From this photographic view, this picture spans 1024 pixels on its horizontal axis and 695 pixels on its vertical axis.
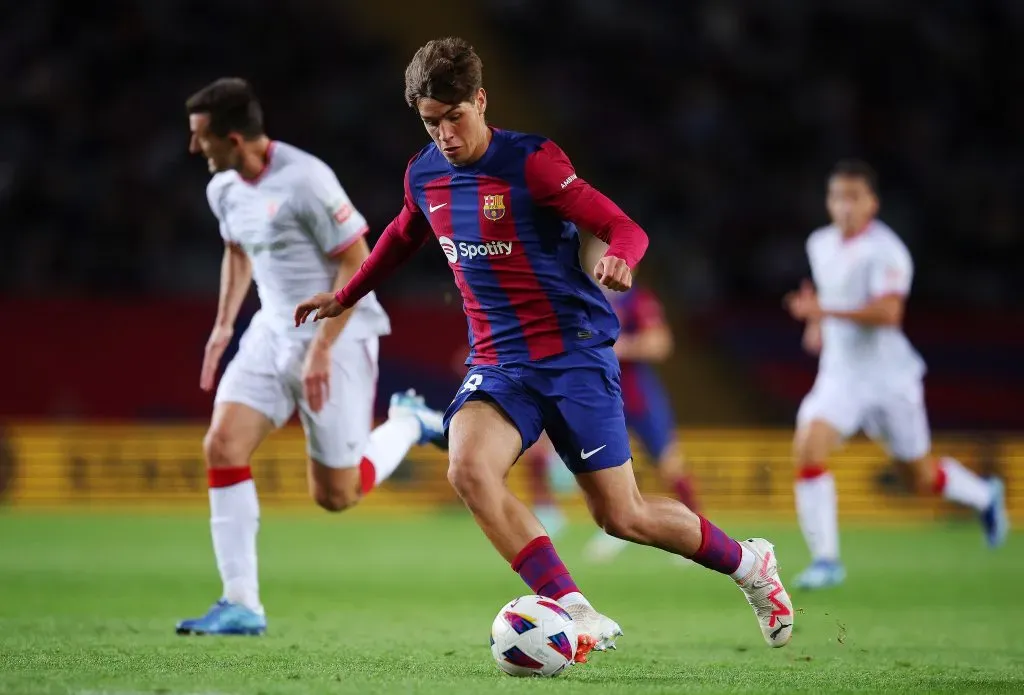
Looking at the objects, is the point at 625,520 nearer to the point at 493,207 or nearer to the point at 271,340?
the point at 493,207

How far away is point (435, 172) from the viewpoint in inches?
217

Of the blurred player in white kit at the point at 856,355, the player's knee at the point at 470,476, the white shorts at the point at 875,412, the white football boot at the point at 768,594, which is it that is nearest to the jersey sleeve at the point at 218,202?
the player's knee at the point at 470,476

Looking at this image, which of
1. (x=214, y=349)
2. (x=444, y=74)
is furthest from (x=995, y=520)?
(x=444, y=74)

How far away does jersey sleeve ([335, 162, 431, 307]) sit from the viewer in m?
5.69

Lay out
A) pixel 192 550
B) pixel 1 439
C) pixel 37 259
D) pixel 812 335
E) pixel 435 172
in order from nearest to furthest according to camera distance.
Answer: pixel 435 172 < pixel 812 335 < pixel 192 550 < pixel 1 439 < pixel 37 259

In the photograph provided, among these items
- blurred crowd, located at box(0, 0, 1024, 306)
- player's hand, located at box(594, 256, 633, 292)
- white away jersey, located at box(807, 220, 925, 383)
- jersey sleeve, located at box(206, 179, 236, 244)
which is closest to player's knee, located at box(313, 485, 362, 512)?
jersey sleeve, located at box(206, 179, 236, 244)

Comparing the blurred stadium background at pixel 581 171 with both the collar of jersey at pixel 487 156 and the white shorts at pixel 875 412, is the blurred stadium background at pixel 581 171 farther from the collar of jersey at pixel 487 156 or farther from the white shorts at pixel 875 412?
the collar of jersey at pixel 487 156

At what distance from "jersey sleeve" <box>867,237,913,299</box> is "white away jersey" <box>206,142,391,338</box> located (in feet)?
13.2

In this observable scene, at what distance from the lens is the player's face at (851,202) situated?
9.70 m

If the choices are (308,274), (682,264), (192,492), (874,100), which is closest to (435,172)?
(308,274)

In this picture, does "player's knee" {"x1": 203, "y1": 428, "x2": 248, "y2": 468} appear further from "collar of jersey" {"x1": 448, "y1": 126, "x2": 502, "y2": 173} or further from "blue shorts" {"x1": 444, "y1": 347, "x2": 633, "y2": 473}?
"collar of jersey" {"x1": 448, "y1": 126, "x2": 502, "y2": 173}

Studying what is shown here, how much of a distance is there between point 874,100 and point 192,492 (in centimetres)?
1060

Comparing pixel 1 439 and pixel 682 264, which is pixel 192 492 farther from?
pixel 682 264

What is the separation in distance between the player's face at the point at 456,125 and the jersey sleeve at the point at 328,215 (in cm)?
150
